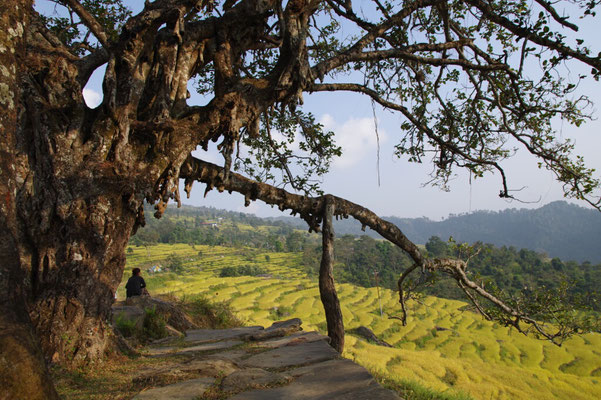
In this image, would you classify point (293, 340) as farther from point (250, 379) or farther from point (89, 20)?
point (89, 20)

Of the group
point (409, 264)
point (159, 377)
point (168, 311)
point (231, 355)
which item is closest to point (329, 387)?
point (159, 377)

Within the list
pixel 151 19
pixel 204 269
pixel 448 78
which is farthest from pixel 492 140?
pixel 204 269

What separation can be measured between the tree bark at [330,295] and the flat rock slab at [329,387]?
1171 millimetres

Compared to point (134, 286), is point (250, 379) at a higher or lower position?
higher

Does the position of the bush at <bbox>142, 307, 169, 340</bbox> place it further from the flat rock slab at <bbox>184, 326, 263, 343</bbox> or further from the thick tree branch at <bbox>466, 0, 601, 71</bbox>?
the thick tree branch at <bbox>466, 0, 601, 71</bbox>

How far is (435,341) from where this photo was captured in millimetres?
46938

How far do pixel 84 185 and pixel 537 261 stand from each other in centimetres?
8616

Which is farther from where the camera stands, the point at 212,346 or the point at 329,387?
the point at 212,346

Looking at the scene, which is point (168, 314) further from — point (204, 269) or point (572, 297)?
point (204, 269)

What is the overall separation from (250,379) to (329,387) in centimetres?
67

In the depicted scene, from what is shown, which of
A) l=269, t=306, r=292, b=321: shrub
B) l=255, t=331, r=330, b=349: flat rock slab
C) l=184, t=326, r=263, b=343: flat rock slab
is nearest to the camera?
l=255, t=331, r=330, b=349: flat rock slab

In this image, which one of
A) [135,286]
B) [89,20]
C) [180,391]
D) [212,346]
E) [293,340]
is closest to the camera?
[180,391]

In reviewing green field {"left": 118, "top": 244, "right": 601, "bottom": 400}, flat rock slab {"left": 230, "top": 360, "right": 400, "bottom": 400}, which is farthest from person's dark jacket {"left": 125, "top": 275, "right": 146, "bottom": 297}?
green field {"left": 118, "top": 244, "right": 601, "bottom": 400}

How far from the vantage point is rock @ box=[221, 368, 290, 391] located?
284 centimetres
